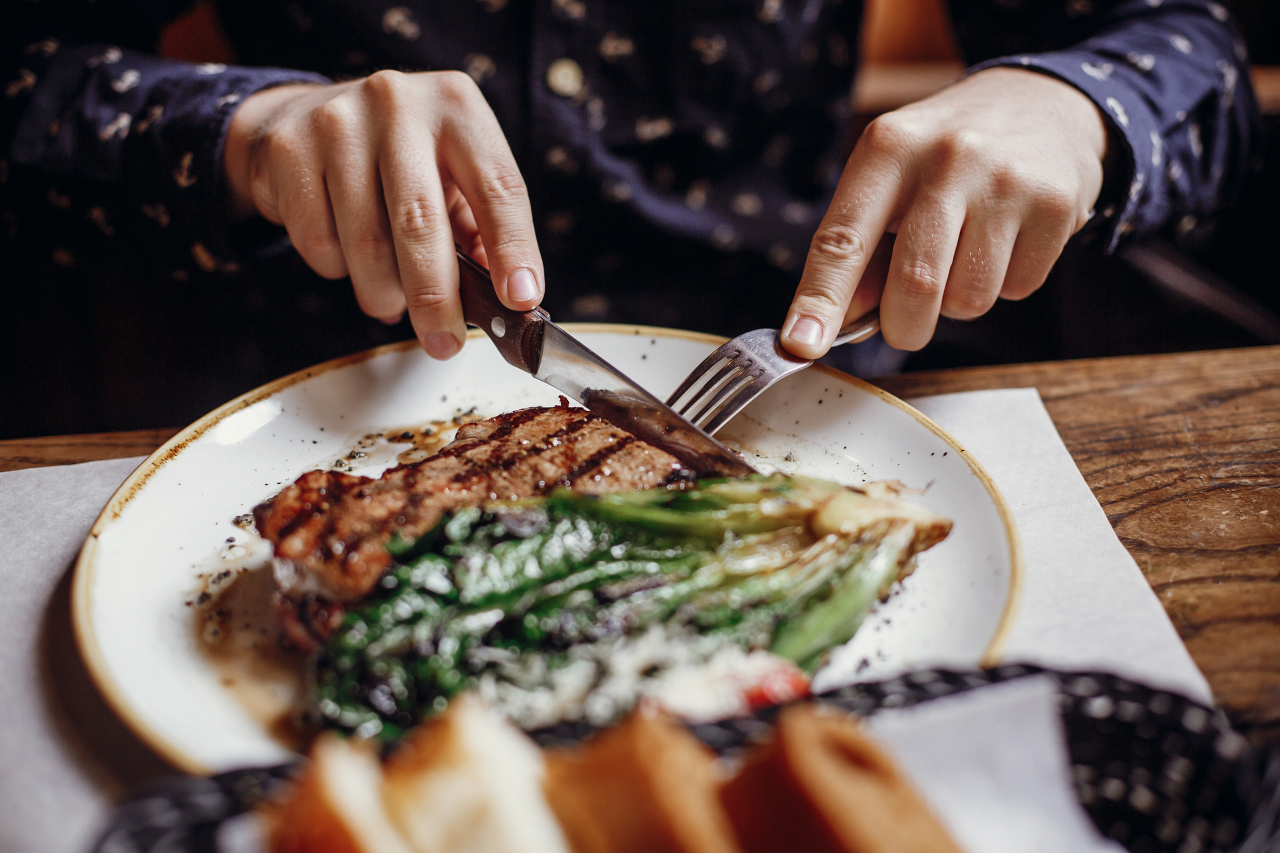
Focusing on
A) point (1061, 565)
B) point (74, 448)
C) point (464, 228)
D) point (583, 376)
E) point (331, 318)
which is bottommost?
point (331, 318)

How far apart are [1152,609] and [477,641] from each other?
119 centimetres

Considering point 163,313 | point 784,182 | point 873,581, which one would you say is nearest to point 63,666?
point 873,581

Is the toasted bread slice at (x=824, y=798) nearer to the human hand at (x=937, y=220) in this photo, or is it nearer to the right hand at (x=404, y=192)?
the human hand at (x=937, y=220)

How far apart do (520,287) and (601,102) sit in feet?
3.73

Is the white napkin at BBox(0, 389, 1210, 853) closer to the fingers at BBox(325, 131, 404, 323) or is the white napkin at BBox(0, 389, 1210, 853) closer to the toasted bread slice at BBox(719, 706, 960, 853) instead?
the toasted bread slice at BBox(719, 706, 960, 853)

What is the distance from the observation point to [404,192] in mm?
1676

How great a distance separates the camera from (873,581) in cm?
133

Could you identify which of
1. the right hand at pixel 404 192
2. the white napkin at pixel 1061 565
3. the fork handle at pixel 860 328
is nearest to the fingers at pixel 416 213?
the right hand at pixel 404 192

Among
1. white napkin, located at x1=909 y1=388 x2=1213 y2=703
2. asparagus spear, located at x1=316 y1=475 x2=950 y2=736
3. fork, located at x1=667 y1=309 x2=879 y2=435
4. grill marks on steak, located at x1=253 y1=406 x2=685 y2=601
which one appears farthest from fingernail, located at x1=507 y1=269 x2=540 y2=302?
white napkin, located at x1=909 y1=388 x2=1213 y2=703

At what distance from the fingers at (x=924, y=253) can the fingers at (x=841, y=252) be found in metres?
0.06

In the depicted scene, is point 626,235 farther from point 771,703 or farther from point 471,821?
point 471,821

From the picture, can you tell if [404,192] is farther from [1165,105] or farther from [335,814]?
[1165,105]

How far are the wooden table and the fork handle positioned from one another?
31 centimetres

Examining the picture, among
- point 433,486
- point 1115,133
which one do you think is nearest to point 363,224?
point 433,486
